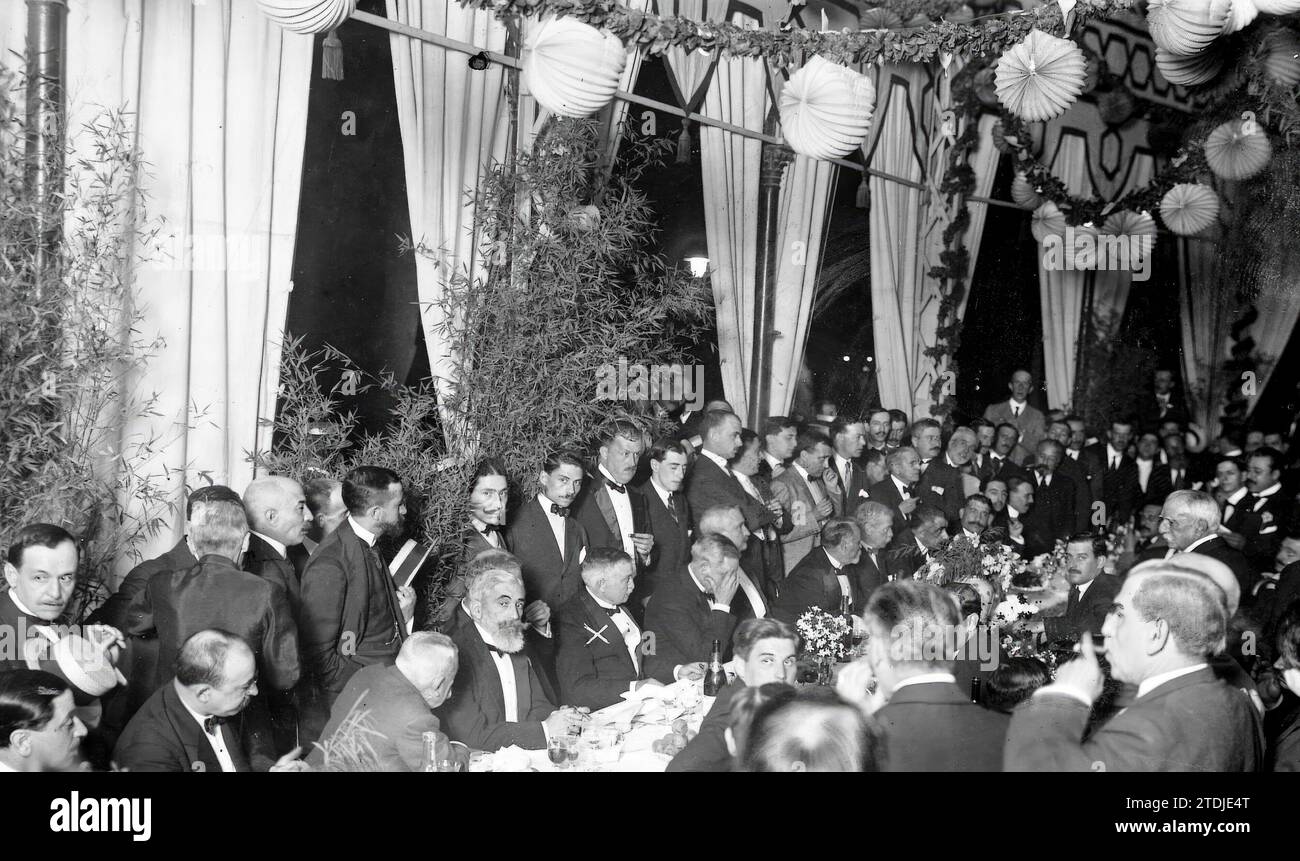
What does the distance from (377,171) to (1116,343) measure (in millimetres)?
6792

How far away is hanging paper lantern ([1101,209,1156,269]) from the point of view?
7633 mm

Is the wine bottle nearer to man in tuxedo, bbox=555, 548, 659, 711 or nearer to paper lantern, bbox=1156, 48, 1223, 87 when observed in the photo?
man in tuxedo, bbox=555, 548, 659, 711

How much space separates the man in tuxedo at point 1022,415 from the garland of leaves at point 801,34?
136 inches

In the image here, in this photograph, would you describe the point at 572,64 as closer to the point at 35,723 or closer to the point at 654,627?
the point at 654,627

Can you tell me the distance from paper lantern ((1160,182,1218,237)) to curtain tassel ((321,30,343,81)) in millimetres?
5155

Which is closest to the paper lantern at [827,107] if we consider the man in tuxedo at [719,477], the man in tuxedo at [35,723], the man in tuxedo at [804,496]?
the man in tuxedo at [719,477]

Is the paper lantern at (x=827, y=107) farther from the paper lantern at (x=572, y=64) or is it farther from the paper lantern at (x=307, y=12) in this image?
the paper lantern at (x=307, y=12)

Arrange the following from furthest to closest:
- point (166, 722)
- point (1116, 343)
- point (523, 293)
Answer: point (1116, 343) → point (523, 293) → point (166, 722)

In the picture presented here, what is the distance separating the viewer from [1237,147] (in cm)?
726

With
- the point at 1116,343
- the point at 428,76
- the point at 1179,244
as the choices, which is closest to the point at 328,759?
the point at 428,76

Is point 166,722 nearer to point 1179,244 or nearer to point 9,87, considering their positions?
point 9,87

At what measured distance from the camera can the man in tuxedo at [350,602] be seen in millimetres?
3805

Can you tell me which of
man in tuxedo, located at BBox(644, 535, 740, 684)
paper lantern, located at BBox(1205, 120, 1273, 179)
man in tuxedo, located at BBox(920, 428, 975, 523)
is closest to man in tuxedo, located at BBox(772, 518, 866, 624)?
man in tuxedo, located at BBox(644, 535, 740, 684)
